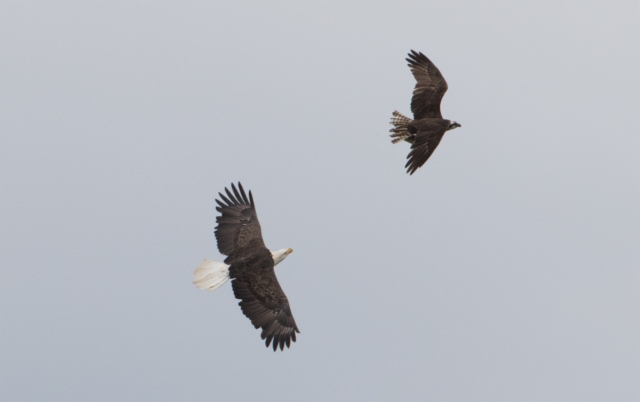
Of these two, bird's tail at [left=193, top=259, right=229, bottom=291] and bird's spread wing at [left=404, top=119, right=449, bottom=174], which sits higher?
bird's spread wing at [left=404, top=119, right=449, bottom=174]

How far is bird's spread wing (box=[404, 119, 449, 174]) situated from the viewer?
1767cm

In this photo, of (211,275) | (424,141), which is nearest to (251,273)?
(211,275)

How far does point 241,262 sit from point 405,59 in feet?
19.5

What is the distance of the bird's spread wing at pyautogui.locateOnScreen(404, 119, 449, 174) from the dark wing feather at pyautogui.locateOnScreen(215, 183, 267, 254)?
3189 millimetres

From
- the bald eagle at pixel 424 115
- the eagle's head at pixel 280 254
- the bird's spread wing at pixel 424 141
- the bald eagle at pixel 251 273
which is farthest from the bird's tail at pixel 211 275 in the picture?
the bald eagle at pixel 424 115

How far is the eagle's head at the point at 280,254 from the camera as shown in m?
17.4

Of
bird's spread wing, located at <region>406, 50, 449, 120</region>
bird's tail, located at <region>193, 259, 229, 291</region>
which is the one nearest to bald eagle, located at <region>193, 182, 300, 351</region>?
bird's tail, located at <region>193, 259, 229, 291</region>

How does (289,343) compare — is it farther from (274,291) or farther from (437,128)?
(437,128)

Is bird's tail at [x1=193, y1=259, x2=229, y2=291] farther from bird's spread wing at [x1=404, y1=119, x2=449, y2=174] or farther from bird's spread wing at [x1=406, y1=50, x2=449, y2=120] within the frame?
bird's spread wing at [x1=406, y1=50, x2=449, y2=120]

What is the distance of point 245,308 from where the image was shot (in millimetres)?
16250

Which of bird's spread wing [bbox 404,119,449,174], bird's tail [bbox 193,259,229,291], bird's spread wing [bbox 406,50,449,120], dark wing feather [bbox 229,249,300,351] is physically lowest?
dark wing feather [bbox 229,249,300,351]

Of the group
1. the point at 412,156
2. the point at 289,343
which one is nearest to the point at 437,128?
the point at 412,156

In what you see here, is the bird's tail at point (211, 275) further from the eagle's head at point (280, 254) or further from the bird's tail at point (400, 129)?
the bird's tail at point (400, 129)

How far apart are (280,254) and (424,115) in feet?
14.5
